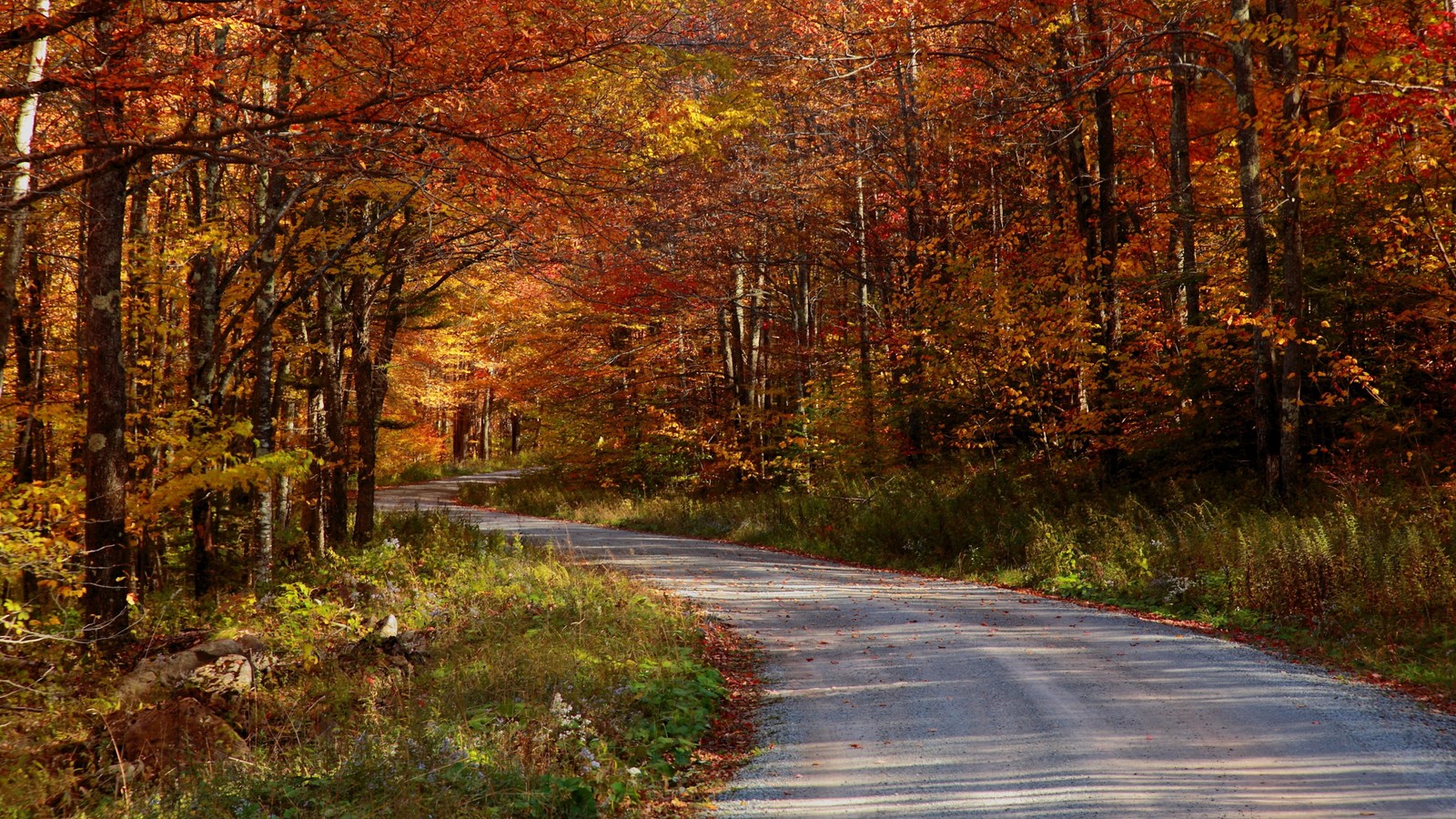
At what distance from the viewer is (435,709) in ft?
22.8

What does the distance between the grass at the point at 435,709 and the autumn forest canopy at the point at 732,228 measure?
1341 mm

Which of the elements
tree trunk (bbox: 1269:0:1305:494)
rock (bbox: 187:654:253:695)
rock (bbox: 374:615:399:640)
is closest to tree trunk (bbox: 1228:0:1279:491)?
tree trunk (bbox: 1269:0:1305:494)

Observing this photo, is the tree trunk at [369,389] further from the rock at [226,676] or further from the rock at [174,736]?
the rock at [174,736]

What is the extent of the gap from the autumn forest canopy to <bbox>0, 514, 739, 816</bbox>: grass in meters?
1.34

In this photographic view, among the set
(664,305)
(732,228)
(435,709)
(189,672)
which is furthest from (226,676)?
(664,305)

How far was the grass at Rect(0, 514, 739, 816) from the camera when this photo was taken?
5199mm

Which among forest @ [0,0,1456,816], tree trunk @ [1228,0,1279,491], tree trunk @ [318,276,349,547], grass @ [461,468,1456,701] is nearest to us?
forest @ [0,0,1456,816]

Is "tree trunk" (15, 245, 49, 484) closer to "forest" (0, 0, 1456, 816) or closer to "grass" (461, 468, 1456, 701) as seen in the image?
"forest" (0, 0, 1456, 816)

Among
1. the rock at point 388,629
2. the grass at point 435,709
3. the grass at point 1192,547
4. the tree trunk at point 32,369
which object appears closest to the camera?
the grass at point 435,709

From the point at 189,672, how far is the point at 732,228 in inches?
623

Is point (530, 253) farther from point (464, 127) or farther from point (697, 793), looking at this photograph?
point (697, 793)

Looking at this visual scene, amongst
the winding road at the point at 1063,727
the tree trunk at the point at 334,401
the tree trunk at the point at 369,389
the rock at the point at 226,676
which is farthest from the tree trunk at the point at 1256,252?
the tree trunk at the point at 334,401

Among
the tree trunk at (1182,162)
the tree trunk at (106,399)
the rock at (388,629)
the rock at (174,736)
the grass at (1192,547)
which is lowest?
the rock at (174,736)

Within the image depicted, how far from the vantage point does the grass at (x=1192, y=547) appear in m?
8.31
